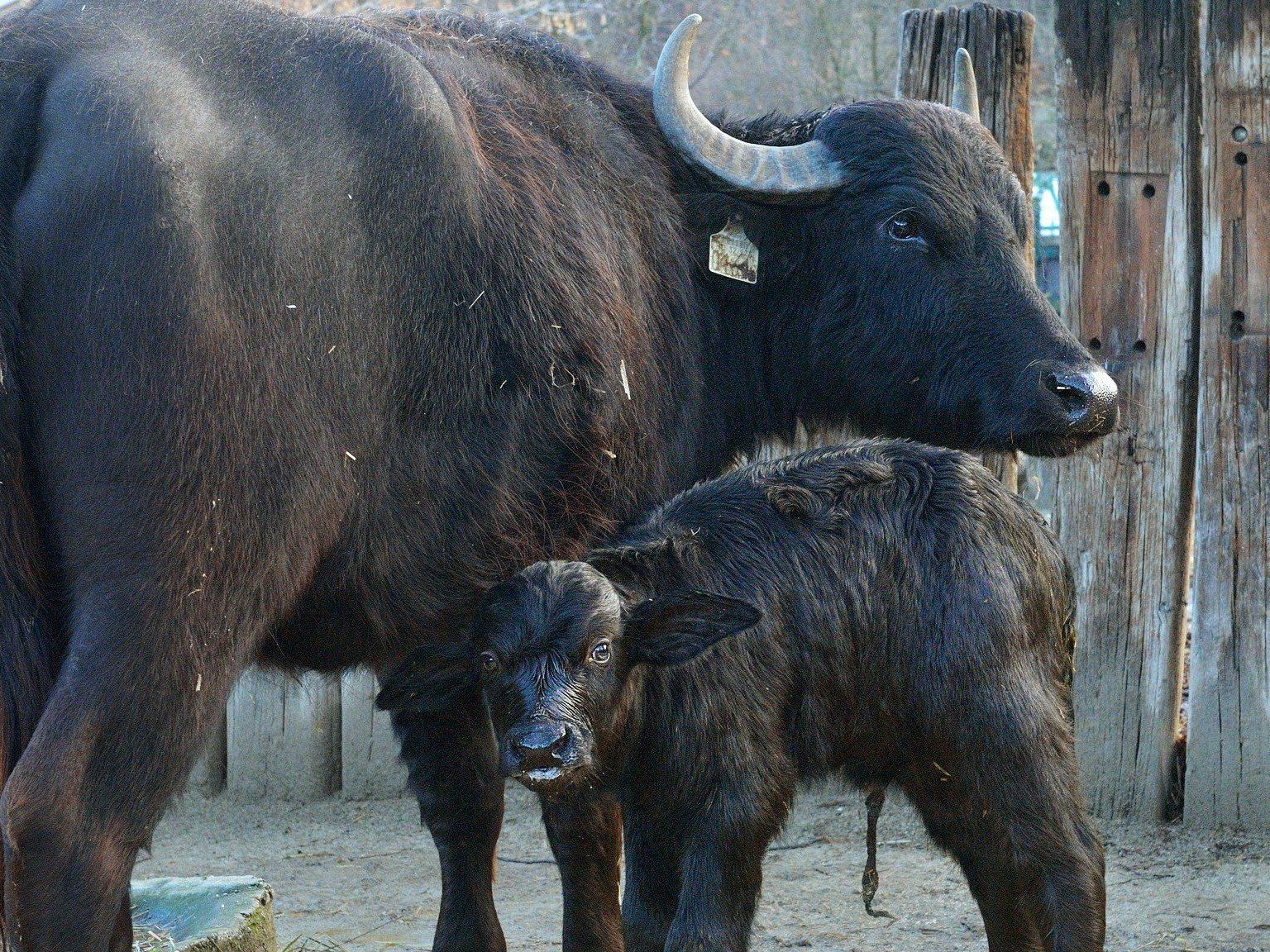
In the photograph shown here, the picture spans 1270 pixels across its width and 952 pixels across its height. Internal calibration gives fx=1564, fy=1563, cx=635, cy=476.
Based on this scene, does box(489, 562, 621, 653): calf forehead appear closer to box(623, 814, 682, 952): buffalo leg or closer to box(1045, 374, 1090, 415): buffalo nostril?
box(623, 814, 682, 952): buffalo leg

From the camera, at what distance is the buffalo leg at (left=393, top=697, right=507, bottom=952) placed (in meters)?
4.84

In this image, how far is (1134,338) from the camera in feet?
19.6

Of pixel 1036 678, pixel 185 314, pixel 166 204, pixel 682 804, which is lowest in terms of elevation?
pixel 682 804

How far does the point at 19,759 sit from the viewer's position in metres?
3.23

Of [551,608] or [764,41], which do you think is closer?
[551,608]

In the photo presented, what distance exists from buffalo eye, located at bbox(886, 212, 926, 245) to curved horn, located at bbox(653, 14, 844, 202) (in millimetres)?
217

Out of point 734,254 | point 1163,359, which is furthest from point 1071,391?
point 1163,359

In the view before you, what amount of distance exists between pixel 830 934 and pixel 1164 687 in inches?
69.0

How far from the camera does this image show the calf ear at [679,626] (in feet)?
12.3

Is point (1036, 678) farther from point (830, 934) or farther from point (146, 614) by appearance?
point (146, 614)

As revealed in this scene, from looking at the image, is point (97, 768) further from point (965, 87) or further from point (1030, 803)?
point (965, 87)

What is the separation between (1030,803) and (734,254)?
1.96 metres

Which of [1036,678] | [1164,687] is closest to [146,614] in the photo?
[1036,678]

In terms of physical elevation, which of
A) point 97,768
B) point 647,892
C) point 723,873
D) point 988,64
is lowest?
point 647,892
